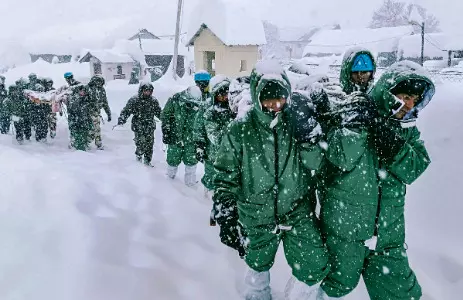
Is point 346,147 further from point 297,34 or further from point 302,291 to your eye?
point 297,34

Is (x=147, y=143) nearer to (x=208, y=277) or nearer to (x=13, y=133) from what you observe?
(x=208, y=277)

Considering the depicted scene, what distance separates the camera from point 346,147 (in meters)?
2.25

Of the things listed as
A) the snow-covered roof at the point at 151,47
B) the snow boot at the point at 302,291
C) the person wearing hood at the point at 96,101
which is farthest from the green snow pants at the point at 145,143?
the snow-covered roof at the point at 151,47

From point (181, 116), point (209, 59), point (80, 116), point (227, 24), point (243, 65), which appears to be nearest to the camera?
point (181, 116)

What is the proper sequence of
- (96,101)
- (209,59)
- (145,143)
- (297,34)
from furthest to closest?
1. (297,34)
2. (209,59)
3. (96,101)
4. (145,143)

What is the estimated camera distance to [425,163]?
7.45 feet

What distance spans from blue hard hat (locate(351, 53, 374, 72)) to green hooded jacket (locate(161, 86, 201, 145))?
3.32 metres

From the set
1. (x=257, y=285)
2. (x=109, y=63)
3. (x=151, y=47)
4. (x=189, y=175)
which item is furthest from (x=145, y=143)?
(x=151, y=47)

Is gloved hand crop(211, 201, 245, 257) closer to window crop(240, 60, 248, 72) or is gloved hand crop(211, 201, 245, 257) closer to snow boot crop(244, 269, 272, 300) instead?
snow boot crop(244, 269, 272, 300)

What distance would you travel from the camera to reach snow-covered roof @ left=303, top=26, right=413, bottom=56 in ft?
140

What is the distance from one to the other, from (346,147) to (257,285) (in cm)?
115

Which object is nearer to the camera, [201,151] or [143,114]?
[201,151]

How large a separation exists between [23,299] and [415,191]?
3980 millimetres

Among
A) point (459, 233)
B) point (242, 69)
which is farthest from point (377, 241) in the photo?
point (242, 69)
